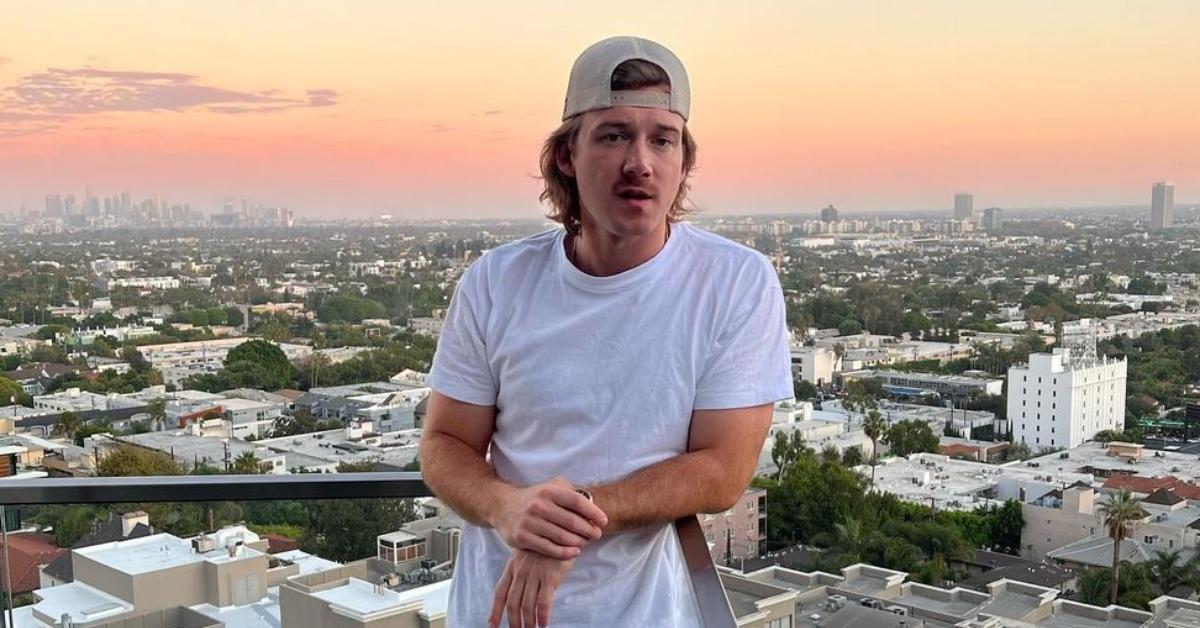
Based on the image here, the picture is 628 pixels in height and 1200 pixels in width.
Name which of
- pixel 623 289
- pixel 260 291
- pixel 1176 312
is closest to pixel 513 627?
pixel 623 289

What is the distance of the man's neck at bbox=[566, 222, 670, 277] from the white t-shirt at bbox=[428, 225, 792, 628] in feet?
0.04

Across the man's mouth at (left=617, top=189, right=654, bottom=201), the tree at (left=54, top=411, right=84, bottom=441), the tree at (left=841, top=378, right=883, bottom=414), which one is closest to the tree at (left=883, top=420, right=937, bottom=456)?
the tree at (left=841, top=378, right=883, bottom=414)

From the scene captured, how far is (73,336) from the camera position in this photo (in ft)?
61.8

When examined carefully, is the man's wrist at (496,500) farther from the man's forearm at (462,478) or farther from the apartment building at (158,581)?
the apartment building at (158,581)

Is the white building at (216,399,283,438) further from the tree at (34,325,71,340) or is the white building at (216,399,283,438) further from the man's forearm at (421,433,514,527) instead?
the man's forearm at (421,433,514,527)

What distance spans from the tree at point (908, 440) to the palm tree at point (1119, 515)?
15.6 feet

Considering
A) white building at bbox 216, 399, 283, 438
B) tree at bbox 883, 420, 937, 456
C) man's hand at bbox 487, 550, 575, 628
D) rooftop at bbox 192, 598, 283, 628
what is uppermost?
man's hand at bbox 487, 550, 575, 628

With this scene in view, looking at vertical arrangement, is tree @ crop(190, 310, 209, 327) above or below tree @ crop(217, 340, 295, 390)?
above

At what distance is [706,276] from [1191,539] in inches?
440

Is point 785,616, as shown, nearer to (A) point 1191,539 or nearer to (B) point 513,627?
(B) point 513,627

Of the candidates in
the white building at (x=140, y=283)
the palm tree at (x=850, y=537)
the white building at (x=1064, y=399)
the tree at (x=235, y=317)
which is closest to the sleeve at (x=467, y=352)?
the palm tree at (x=850, y=537)

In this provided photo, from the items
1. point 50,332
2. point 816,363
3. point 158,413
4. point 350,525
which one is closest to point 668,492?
point 350,525

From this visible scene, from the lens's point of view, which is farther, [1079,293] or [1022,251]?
[1022,251]

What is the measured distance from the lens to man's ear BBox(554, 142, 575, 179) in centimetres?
91
